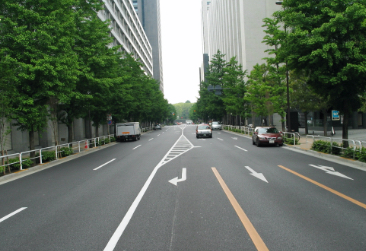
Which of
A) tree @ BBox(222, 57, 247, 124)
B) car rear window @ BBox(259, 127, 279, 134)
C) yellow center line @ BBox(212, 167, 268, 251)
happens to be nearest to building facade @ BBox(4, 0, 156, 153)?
yellow center line @ BBox(212, 167, 268, 251)

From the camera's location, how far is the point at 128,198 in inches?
262

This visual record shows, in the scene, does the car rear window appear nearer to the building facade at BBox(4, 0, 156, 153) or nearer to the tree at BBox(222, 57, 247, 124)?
the building facade at BBox(4, 0, 156, 153)

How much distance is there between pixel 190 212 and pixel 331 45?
9.21 metres

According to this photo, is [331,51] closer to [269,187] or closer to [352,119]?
[269,187]

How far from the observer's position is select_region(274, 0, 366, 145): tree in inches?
412

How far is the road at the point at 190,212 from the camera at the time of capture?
410cm

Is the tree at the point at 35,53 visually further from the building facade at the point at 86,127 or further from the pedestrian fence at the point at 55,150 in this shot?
the pedestrian fence at the point at 55,150

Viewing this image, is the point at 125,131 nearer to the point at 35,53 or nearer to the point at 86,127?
the point at 86,127

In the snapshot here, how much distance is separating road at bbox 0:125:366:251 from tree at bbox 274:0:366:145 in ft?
14.5

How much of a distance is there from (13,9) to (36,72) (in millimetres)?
3297

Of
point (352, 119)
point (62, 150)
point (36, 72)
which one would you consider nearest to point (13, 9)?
point (36, 72)

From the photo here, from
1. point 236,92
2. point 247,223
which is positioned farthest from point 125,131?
point 247,223

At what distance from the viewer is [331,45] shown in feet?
34.1

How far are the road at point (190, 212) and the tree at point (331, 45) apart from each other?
442 cm
